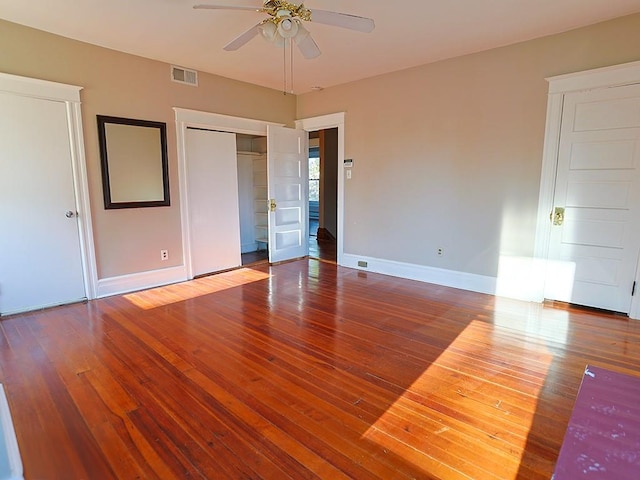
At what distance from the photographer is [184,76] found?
4.44 metres

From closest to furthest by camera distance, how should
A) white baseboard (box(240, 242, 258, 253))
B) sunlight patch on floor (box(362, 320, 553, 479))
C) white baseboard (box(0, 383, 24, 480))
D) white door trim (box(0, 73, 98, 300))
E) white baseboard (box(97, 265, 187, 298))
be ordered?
white baseboard (box(0, 383, 24, 480))
sunlight patch on floor (box(362, 320, 553, 479))
white door trim (box(0, 73, 98, 300))
white baseboard (box(97, 265, 187, 298))
white baseboard (box(240, 242, 258, 253))

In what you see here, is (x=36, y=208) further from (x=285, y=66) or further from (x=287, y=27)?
(x=285, y=66)

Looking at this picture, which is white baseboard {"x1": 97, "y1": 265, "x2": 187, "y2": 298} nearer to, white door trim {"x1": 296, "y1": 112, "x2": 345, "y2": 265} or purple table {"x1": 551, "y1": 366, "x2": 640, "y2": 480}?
white door trim {"x1": 296, "y1": 112, "x2": 345, "y2": 265}

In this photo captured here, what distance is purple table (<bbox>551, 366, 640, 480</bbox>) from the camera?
97 cm

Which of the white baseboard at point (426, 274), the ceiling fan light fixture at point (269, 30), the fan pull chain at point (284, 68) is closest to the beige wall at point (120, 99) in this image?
the fan pull chain at point (284, 68)

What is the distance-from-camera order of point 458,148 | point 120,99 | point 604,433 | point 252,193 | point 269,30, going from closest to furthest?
point 604,433, point 269,30, point 120,99, point 458,148, point 252,193

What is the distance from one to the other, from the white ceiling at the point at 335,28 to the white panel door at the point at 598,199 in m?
0.81

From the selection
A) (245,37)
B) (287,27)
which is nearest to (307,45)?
(287,27)

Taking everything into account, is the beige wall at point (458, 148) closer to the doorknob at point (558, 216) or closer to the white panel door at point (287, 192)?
the doorknob at point (558, 216)

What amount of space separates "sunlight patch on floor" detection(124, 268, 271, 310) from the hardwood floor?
0.08 metres

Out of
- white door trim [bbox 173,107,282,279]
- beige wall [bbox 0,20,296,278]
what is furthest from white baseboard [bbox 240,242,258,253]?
beige wall [bbox 0,20,296,278]

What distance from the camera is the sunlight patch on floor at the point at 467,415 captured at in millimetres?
1661

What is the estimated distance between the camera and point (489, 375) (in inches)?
94.4

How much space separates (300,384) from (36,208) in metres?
3.20
